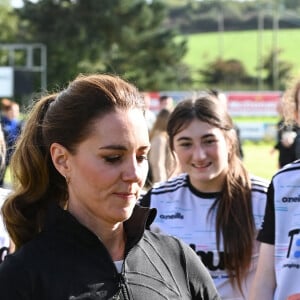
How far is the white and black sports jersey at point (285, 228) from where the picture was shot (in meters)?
3.04

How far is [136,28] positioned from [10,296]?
160 feet

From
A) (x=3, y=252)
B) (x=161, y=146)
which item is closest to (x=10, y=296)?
(x=3, y=252)

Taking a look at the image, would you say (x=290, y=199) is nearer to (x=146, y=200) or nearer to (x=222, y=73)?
(x=146, y=200)

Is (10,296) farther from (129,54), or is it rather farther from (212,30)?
(212,30)

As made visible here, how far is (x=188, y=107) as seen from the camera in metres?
4.32

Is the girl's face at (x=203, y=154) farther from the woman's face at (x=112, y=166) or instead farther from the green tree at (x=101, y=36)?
the green tree at (x=101, y=36)

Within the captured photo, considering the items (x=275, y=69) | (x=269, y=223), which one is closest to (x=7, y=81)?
(x=269, y=223)

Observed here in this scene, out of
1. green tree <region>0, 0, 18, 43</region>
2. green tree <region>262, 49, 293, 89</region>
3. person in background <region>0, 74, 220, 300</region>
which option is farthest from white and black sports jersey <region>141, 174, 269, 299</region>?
green tree <region>262, 49, 293, 89</region>

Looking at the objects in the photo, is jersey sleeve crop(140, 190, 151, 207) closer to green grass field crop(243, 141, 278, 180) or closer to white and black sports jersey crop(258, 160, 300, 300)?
white and black sports jersey crop(258, 160, 300, 300)

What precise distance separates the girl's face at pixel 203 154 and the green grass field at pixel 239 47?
75.9 meters

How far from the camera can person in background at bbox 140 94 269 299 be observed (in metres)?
3.98

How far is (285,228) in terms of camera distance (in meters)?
3.11

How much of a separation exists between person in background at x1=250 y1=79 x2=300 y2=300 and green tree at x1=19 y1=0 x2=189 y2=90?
44.4 m

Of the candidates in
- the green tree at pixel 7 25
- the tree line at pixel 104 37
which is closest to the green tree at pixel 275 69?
the tree line at pixel 104 37
